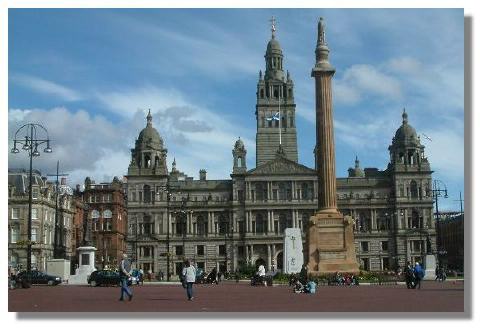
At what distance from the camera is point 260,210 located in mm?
116688

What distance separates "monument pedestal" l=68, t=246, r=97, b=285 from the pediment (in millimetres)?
61762

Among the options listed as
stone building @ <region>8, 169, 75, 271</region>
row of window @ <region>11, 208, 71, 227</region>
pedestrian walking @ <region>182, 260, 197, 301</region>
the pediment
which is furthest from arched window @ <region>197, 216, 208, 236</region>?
pedestrian walking @ <region>182, 260, 197, 301</region>

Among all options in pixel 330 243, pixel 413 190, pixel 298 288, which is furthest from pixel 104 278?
pixel 413 190

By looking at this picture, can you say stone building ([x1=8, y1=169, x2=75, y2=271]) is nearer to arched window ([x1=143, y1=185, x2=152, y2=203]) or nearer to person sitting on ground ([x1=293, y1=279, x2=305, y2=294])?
arched window ([x1=143, y1=185, x2=152, y2=203])

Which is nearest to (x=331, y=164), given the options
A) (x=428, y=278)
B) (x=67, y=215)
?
(x=428, y=278)

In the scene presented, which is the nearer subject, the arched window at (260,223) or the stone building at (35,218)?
the stone building at (35,218)

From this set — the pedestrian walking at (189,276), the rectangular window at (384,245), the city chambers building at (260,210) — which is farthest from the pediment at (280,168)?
the pedestrian walking at (189,276)

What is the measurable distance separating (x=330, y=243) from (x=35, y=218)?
183 ft

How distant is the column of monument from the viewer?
150ft

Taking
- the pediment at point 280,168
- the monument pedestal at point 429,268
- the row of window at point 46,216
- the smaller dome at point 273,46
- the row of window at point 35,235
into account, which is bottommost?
the monument pedestal at point 429,268

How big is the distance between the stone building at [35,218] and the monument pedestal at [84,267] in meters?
29.8

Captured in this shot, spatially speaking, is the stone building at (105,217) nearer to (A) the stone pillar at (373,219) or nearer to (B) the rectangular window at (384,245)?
(A) the stone pillar at (373,219)

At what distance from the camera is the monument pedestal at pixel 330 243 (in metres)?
45.7

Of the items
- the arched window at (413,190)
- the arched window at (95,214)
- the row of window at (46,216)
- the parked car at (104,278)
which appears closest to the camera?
the parked car at (104,278)
